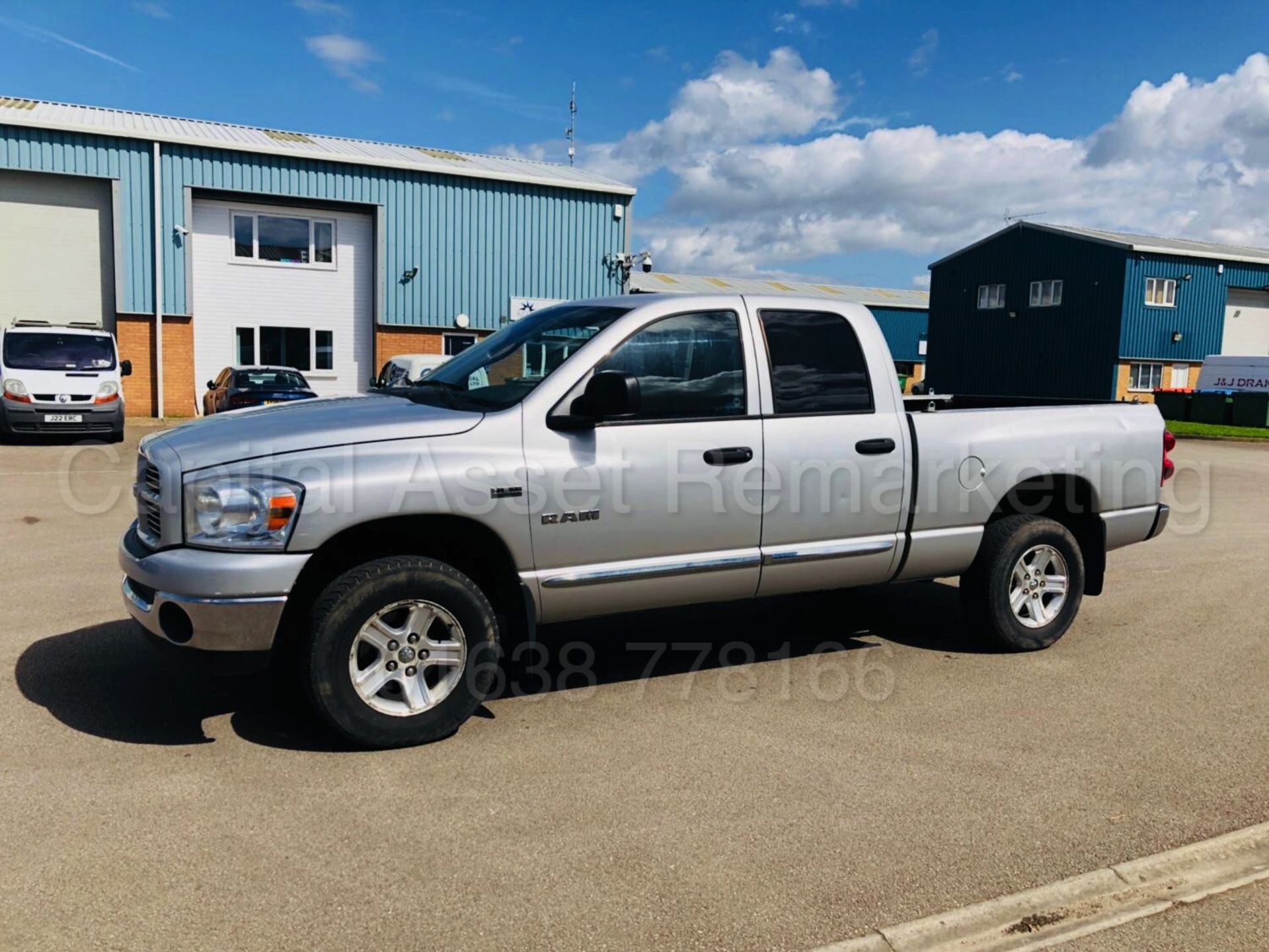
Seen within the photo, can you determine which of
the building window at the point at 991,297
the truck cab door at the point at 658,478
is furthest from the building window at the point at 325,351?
the building window at the point at 991,297

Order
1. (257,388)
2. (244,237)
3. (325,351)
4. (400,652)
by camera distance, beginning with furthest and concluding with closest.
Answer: (325,351), (244,237), (257,388), (400,652)

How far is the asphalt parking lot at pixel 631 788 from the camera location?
10.5ft

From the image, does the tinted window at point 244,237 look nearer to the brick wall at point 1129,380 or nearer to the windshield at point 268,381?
the windshield at point 268,381

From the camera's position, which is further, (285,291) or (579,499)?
(285,291)

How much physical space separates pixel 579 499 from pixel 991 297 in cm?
4334

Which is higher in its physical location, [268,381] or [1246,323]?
[1246,323]

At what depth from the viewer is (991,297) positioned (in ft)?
146

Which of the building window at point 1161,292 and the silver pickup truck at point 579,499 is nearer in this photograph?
the silver pickup truck at point 579,499

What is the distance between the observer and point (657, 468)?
4.81 m

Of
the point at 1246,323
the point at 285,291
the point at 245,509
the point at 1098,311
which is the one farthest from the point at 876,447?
the point at 1246,323

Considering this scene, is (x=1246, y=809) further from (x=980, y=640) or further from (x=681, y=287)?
(x=681, y=287)

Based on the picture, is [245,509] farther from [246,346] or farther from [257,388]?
[246,346]

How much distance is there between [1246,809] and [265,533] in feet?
13.1

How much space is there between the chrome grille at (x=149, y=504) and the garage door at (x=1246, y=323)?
45.4 meters
